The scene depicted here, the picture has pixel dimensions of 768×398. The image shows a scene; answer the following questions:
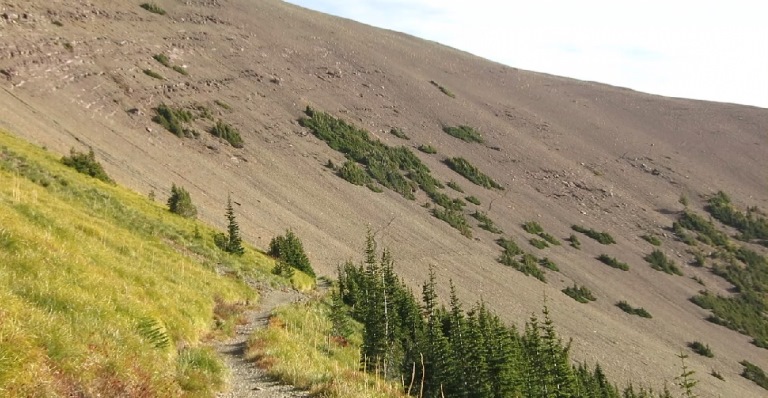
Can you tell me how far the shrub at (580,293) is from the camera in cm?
6788

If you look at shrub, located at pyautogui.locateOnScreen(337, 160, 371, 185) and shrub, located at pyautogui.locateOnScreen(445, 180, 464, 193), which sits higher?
shrub, located at pyautogui.locateOnScreen(445, 180, 464, 193)

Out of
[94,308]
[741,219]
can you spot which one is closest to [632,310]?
[741,219]

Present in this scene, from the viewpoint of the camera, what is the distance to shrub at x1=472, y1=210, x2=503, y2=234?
81.2 meters

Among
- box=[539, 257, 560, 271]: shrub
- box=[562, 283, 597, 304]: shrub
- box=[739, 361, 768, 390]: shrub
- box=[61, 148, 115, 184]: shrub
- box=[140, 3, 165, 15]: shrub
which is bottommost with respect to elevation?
box=[739, 361, 768, 390]: shrub

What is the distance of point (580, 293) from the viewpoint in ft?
228

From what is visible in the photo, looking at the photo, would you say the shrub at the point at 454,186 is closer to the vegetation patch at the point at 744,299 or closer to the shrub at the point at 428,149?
the shrub at the point at 428,149

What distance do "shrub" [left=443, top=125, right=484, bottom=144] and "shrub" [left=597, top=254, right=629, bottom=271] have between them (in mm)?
38123

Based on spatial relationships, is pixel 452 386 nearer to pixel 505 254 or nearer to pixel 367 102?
pixel 505 254

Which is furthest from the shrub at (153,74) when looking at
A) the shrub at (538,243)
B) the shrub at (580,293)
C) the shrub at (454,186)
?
the shrub at (580,293)

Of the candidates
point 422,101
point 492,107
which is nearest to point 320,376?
point 422,101

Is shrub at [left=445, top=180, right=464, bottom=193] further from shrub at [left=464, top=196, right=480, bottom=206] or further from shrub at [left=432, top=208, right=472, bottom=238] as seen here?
shrub at [left=432, top=208, right=472, bottom=238]

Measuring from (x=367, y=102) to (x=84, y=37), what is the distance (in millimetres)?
51990

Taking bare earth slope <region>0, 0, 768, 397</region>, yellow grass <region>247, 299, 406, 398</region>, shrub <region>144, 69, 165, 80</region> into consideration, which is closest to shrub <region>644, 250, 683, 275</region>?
bare earth slope <region>0, 0, 768, 397</region>

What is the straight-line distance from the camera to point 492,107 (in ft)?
428
